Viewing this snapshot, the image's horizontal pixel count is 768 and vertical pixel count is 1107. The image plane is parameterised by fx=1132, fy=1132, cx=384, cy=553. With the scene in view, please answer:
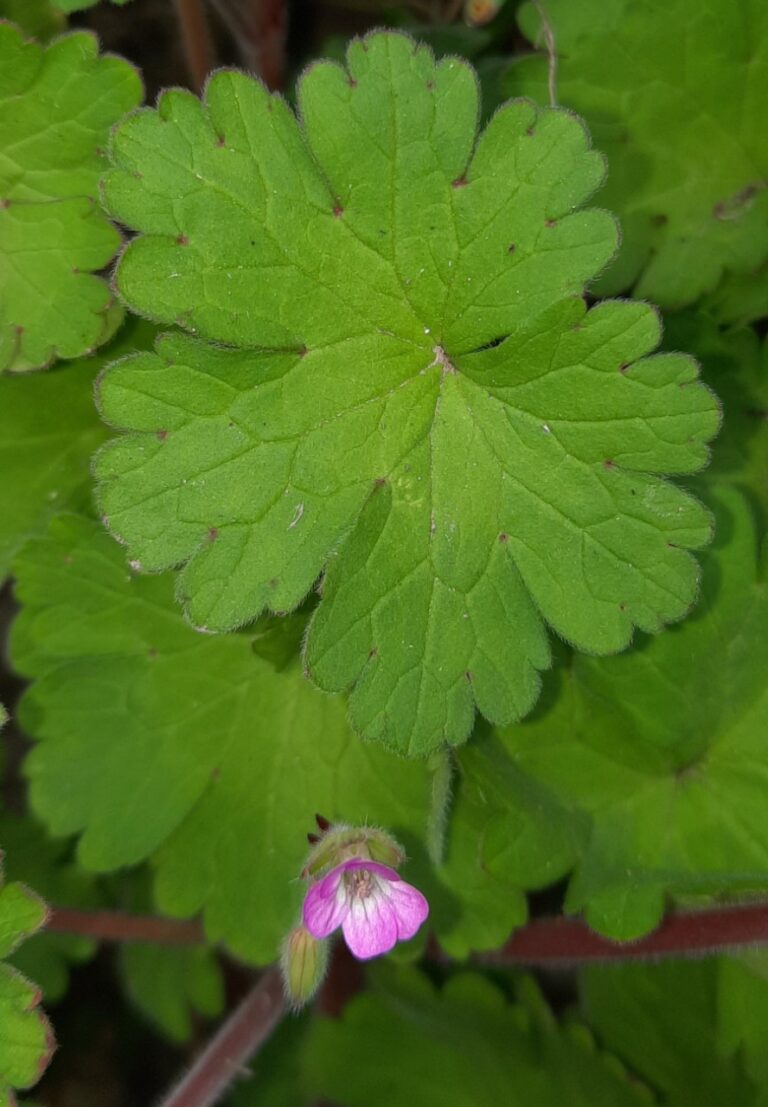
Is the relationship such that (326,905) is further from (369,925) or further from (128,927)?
(128,927)

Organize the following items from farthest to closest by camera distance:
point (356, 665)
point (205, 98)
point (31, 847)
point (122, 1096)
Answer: point (122, 1096)
point (31, 847)
point (356, 665)
point (205, 98)

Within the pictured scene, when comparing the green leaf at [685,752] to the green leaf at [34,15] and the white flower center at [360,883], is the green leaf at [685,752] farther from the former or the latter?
the green leaf at [34,15]

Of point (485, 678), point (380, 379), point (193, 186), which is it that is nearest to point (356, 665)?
point (485, 678)

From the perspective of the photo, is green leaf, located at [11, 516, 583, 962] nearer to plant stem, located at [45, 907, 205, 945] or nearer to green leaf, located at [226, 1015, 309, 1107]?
plant stem, located at [45, 907, 205, 945]

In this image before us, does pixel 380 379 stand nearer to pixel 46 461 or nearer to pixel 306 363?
pixel 306 363

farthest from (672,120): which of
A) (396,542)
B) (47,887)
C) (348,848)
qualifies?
(47,887)

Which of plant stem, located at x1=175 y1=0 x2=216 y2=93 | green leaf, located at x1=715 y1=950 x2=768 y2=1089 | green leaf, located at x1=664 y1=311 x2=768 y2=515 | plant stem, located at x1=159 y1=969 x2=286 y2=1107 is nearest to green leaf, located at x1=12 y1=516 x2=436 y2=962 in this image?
plant stem, located at x1=159 y1=969 x2=286 y2=1107

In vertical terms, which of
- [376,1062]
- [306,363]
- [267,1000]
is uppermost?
[306,363]
